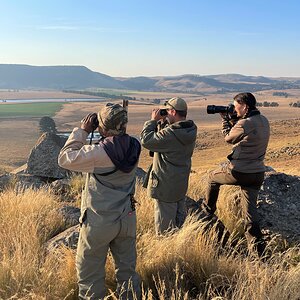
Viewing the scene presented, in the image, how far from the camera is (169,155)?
453 cm

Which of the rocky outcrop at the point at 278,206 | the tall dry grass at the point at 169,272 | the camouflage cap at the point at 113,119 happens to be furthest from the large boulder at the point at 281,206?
the camouflage cap at the point at 113,119

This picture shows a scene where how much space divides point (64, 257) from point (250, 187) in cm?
238

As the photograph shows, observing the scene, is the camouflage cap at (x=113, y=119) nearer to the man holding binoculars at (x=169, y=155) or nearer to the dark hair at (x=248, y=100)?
the man holding binoculars at (x=169, y=155)

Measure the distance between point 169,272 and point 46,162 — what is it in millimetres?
7655

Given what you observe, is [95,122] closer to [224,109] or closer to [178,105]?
[178,105]

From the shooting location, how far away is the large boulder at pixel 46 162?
10.5 metres

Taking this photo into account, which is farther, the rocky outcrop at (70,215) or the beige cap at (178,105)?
the rocky outcrop at (70,215)

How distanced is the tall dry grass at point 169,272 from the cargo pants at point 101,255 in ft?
0.50

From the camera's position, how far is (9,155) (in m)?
48.3

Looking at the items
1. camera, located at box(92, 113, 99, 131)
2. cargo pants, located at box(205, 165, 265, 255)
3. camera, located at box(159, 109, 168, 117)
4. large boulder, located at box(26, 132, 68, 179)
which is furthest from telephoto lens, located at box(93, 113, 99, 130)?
large boulder, located at box(26, 132, 68, 179)

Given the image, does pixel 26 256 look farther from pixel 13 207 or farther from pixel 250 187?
pixel 250 187

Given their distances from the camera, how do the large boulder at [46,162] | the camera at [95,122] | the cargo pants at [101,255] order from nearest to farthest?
1. the cargo pants at [101,255]
2. the camera at [95,122]
3. the large boulder at [46,162]

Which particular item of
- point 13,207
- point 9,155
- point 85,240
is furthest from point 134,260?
point 9,155

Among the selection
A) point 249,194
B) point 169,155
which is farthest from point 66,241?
point 249,194
